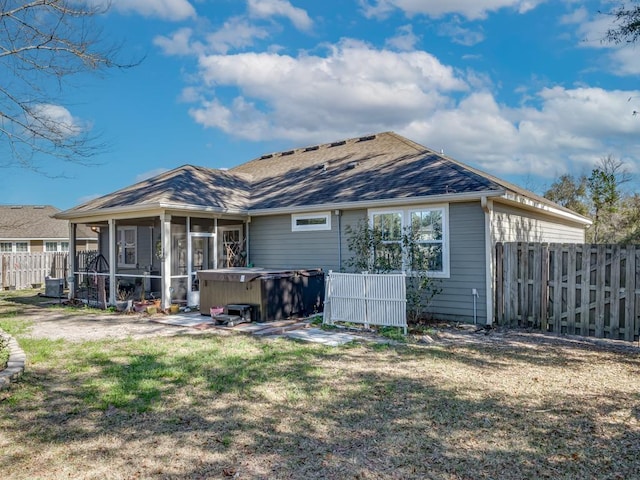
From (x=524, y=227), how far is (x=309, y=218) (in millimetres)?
5570

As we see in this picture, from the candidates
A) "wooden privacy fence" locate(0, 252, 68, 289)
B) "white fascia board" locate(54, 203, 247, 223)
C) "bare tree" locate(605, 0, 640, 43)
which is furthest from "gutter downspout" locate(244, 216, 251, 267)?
"wooden privacy fence" locate(0, 252, 68, 289)

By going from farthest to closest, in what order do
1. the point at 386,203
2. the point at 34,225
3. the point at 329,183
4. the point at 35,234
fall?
1. the point at 34,225
2. the point at 35,234
3. the point at 329,183
4. the point at 386,203

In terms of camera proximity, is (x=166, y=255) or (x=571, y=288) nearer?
(x=571, y=288)

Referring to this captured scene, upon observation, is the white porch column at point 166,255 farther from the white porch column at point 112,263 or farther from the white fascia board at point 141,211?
the white porch column at point 112,263

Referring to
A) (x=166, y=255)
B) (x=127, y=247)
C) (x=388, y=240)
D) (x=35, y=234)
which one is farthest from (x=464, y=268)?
(x=35, y=234)

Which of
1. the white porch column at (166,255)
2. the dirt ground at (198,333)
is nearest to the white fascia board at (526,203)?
the dirt ground at (198,333)

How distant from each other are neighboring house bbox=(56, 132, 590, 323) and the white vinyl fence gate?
176 centimetres

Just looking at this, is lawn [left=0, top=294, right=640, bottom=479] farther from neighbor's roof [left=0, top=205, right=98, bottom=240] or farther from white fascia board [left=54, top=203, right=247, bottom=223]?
neighbor's roof [left=0, top=205, right=98, bottom=240]

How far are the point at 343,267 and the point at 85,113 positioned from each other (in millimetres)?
6424

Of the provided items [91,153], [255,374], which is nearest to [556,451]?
[255,374]

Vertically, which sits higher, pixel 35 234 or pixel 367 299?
pixel 35 234

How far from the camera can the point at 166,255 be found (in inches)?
416

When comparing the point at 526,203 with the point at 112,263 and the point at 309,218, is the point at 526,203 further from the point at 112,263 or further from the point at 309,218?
the point at 112,263

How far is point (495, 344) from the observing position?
7.15 m
